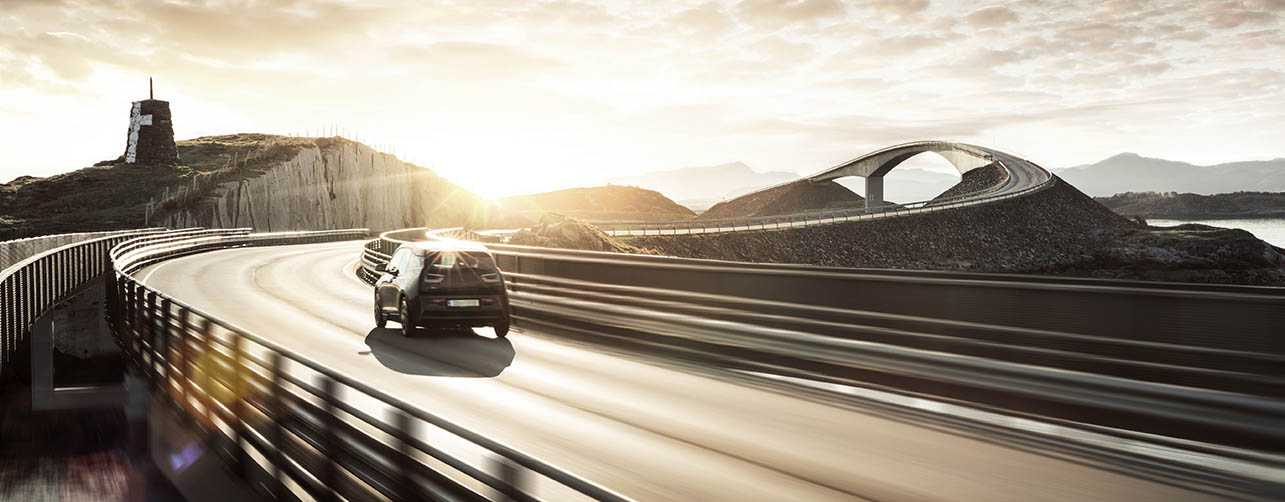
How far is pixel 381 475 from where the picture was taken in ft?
15.1

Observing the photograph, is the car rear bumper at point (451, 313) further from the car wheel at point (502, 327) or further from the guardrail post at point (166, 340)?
the guardrail post at point (166, 340)

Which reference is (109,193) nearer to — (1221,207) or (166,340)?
(166,340)

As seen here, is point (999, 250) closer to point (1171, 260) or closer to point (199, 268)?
point (1171, 260)

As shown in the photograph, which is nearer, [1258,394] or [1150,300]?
[1258,394]

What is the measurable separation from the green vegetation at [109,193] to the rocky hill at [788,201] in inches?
2363

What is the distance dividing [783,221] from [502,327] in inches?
2690

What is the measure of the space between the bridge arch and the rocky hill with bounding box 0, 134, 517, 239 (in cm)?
5391

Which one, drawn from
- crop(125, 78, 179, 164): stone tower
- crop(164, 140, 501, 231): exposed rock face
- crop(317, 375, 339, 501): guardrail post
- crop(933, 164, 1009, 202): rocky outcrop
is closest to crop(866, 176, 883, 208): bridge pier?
crop(933, 164, 1009, 202): rocky outcrop

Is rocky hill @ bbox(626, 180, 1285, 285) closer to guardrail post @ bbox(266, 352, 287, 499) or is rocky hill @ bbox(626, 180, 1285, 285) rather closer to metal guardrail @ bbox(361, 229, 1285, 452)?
metal guardrail @ bbox(361, 229, 1285, 452)

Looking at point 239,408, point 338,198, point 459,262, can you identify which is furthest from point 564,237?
point 338,198

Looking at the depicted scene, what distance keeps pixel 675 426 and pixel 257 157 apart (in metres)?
115

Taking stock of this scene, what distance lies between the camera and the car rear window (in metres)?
15.0

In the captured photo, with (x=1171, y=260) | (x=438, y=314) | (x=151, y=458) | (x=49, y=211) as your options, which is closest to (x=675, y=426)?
(x=151, y=458)

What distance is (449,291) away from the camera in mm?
14742
